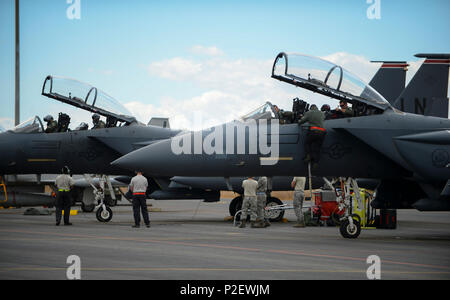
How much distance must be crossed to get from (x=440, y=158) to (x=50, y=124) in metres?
11.8

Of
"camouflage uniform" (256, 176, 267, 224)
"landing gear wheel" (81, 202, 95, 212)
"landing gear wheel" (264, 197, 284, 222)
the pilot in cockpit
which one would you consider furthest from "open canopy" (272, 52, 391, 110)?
"landing gear wheel" (81, 202, 95, 212)

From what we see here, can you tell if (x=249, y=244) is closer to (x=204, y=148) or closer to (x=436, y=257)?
(x=204, y=148)

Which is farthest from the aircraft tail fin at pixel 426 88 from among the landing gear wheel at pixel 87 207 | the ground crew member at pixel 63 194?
the landing gear wheel at pixel 87 207

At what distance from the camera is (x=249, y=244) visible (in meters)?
12.2

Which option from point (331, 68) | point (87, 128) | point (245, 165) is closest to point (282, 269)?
point (245, 165)

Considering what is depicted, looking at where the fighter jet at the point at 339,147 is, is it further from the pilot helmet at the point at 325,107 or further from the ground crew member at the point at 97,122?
the ground crew member at the point at 97,122

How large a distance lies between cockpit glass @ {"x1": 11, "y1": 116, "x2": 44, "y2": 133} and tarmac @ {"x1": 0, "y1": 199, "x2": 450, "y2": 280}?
406 cm

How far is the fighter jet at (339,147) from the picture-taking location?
12.7 meters

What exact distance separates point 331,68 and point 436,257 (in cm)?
470

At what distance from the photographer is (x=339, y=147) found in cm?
1301

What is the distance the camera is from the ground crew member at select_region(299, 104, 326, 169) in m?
12.7

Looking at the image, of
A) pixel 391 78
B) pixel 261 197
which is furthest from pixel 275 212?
pixel 391 78

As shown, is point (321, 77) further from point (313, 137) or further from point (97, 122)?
point (97, 122)

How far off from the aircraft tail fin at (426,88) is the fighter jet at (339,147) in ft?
25.3
